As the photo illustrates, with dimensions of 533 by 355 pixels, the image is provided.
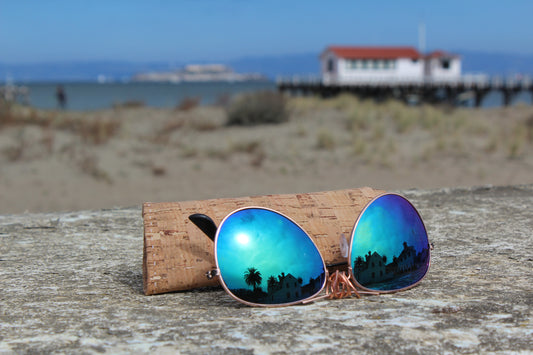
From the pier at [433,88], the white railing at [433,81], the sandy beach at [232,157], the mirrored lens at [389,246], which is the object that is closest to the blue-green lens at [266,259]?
the mirrored lens at [389,246]

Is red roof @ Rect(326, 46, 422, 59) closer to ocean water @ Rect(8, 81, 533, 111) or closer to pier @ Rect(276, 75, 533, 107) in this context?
pier @ Rect(276, 75, 533, 107)

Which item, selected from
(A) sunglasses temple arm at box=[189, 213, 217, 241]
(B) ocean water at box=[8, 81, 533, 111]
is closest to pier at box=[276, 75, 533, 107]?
(B) ocean water at box=[8, 81, 533, 111]

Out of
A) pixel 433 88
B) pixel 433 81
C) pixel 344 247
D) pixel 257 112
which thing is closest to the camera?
pixel 344 247

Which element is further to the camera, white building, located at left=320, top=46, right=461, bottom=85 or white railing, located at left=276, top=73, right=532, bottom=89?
white building, located at left=320, top=46, right=461, bottom=85

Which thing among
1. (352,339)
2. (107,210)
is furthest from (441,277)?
(107,210)

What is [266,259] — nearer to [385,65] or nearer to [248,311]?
[248,311]

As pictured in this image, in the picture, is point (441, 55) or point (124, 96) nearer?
point (441, 55)

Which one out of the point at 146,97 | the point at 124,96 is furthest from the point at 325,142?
the point at 146,97
